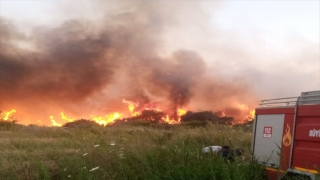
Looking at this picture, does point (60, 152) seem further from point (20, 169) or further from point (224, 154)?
point (224, 154)

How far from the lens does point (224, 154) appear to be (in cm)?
862

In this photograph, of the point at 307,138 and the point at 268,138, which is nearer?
the point at 307,138

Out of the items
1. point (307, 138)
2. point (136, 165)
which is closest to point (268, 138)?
point (307, 138)

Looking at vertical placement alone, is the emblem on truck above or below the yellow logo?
above

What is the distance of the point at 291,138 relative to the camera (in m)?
7.41

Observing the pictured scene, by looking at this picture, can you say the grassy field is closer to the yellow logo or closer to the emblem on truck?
the yellow logo

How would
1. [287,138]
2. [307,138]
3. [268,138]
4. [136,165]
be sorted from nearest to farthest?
1. [307,138]
2. [287,138]
3. [136,165]
4. [268,138]

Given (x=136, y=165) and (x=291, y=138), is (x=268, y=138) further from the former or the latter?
(x=136, y=165)

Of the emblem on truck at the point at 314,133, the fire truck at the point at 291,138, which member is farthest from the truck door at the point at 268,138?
the emblem on truck at the point at 314,133

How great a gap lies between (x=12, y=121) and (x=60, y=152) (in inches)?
537

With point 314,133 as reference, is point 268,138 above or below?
below

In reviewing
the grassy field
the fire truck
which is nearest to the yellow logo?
the fire truck

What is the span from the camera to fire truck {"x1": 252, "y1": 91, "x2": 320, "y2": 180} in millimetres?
6898

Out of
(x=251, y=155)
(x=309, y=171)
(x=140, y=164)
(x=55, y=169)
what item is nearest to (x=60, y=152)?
(x=55, y=169)
